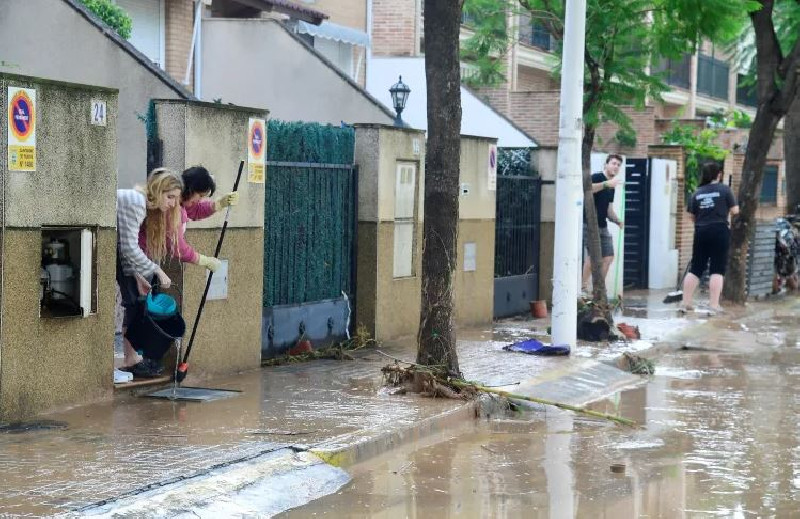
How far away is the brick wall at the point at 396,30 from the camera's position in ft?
85.1

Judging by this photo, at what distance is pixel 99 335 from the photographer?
923cm

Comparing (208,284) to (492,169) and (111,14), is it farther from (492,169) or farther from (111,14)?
(111,14)

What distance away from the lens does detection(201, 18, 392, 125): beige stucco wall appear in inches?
747

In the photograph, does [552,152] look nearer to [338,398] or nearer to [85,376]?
[338,398]

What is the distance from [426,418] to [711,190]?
962cm

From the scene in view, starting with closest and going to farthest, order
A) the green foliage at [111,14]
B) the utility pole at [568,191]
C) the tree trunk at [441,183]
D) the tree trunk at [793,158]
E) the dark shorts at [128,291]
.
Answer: the dark shorts at [128,291]
the tree trunk at [441,183]
the utility pole at [568,191]
the green foliage at [111,14]
the tree trunk at [793,158]

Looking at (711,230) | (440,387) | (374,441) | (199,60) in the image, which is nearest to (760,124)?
(711,230)

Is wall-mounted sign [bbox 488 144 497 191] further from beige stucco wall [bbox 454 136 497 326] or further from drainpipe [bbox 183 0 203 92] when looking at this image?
drainpipe [bbox 183 0 203 92]

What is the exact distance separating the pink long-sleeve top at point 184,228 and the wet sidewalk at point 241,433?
1.12 meters

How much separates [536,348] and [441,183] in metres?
3.15

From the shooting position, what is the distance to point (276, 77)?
19234 mm

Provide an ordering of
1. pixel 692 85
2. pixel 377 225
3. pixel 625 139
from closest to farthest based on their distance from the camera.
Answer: pixel 377 225, pixel 625 139, pixel 692 85

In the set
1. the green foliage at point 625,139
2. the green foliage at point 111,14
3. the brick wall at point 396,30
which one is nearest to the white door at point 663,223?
the brick wall at point 396,30

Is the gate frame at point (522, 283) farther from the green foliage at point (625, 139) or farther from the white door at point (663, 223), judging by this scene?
the green foliage at point (625, 139)
